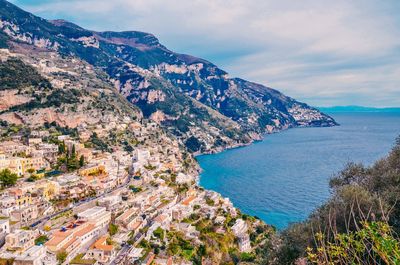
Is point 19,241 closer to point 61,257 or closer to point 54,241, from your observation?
point 54,241

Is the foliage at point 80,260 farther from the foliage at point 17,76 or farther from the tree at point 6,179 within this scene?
the foliage at point 17,76

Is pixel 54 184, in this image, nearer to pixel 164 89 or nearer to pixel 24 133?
pixel 24 133

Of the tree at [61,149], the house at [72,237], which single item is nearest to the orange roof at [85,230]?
the house at [72,237]

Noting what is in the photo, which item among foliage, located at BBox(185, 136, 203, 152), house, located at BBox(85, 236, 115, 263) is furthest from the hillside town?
foliage, located at BBox(185, 136, 203, 152)

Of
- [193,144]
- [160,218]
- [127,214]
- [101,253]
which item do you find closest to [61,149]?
[127,214]

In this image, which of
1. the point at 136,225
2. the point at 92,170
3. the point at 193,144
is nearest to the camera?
the point at 136,225

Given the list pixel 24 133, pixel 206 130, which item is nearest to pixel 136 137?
pixel 24 133
